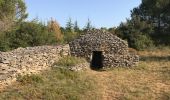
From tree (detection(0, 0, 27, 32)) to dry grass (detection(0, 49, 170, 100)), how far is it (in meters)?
16.7

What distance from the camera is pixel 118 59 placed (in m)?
26.8

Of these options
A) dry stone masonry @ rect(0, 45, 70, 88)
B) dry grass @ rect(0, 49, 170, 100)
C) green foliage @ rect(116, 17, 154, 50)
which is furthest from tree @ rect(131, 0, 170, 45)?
dry stone masonry @ rect(0, 45, 70, 88)

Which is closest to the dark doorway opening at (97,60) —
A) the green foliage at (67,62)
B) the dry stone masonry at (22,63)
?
the green foliage at (67,62)

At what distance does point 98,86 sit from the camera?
20625 millimetres

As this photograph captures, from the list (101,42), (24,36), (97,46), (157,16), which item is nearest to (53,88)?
(97,46)

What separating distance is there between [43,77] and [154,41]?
83.1 ft

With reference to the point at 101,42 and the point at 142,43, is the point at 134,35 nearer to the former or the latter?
the point at 142,43

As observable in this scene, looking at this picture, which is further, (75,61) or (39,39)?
(39,39)

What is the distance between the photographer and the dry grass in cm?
1773

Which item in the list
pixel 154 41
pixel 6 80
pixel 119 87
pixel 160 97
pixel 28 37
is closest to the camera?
pixel 6 80

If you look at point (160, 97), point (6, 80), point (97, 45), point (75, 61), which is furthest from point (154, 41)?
point (6, 80)

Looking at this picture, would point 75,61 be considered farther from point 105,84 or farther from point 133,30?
point 133,30

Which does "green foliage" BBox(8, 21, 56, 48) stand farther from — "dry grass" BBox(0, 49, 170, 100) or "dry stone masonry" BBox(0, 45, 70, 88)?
"dry stone masonry" BBox(0, 45, 70, 88)

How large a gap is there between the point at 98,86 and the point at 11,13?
71.0 ft
